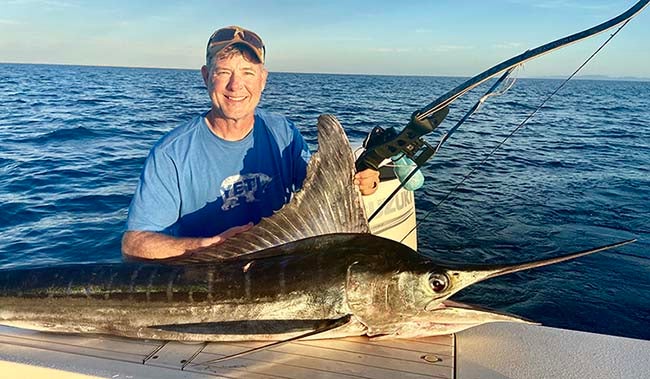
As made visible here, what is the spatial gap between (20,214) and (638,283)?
8.32 meters

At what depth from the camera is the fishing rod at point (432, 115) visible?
2680 mm

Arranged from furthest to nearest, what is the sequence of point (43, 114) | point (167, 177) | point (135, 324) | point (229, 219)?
point (43, 114) → point (229, 219) → point (167, 177) → point (135, 324)

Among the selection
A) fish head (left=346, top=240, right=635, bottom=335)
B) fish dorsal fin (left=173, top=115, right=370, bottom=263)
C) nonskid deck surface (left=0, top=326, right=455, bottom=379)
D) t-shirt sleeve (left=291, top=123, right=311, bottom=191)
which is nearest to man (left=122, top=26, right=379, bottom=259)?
t-shirt sleeve (left=291, top=123, right=311, bottom=191)

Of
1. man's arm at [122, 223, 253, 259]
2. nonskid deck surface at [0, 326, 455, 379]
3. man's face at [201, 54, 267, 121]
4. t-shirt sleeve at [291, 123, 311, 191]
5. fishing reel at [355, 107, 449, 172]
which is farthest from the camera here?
t-shirt sleeve at [291, 123, 311, 191]

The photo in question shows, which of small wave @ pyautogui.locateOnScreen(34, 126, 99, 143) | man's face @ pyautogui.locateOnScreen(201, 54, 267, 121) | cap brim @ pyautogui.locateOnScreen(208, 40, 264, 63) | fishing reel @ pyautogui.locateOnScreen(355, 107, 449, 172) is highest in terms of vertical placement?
cap brim @ pyautogui.locateOnScreen(208, 40, 264, 63)

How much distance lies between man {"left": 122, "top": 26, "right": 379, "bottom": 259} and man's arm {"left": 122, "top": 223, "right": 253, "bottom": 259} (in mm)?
85

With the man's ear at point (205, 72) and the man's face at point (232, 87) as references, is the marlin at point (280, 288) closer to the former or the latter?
the man's face at point (232, 87)

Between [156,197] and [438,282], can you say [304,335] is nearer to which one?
[438,282]

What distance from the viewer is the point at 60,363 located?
1979 millimetres

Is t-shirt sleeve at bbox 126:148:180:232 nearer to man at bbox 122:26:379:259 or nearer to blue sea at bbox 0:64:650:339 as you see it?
man at bbox 122:26:379:259

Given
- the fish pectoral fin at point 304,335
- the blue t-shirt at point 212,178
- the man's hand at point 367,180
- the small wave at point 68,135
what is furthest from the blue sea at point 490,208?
the fish pectoral fin at point 304,335

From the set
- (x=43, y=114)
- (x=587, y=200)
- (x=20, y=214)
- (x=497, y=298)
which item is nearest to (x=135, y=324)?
(x=497, y=298)

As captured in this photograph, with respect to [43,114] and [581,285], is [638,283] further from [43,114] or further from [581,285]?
[43,114]

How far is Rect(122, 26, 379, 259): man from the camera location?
287 centimetres
